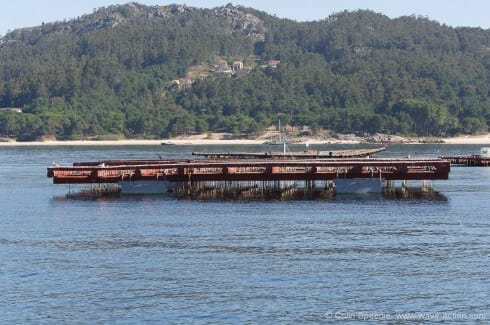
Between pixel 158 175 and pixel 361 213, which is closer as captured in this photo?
pixel 361 213

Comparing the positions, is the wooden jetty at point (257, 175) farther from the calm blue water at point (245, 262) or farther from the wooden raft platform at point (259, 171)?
the calm blue water at point (245, 262)

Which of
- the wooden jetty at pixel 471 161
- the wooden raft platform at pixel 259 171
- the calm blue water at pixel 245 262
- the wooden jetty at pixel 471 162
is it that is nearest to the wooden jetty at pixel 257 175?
the wooden raft platform at pixel 259 171

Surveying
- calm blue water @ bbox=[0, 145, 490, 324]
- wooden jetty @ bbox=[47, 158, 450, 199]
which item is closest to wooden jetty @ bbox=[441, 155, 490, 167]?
wooden jetty @ bbox=[47, 158, 450, 199]

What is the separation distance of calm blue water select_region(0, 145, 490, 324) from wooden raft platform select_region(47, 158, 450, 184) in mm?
12395

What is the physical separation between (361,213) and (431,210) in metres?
8.64

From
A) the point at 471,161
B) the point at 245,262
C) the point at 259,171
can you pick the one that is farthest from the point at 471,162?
the point at 245,262

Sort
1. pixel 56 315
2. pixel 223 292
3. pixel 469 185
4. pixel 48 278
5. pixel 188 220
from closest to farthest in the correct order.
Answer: pixel 56 315
pixel 223 292
pixel 48 278
pixel 188 220
pixel 469 185

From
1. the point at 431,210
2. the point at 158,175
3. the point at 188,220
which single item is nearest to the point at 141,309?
the point at 188,220

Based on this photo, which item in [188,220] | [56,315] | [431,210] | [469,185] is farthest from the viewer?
[469,185]

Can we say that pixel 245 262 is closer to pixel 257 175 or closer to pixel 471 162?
pixel 257 175

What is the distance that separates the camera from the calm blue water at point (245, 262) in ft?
194

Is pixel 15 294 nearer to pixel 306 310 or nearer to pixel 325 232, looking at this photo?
pixel 306 310

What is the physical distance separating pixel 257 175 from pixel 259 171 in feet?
6.63

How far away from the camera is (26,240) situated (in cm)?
8525
